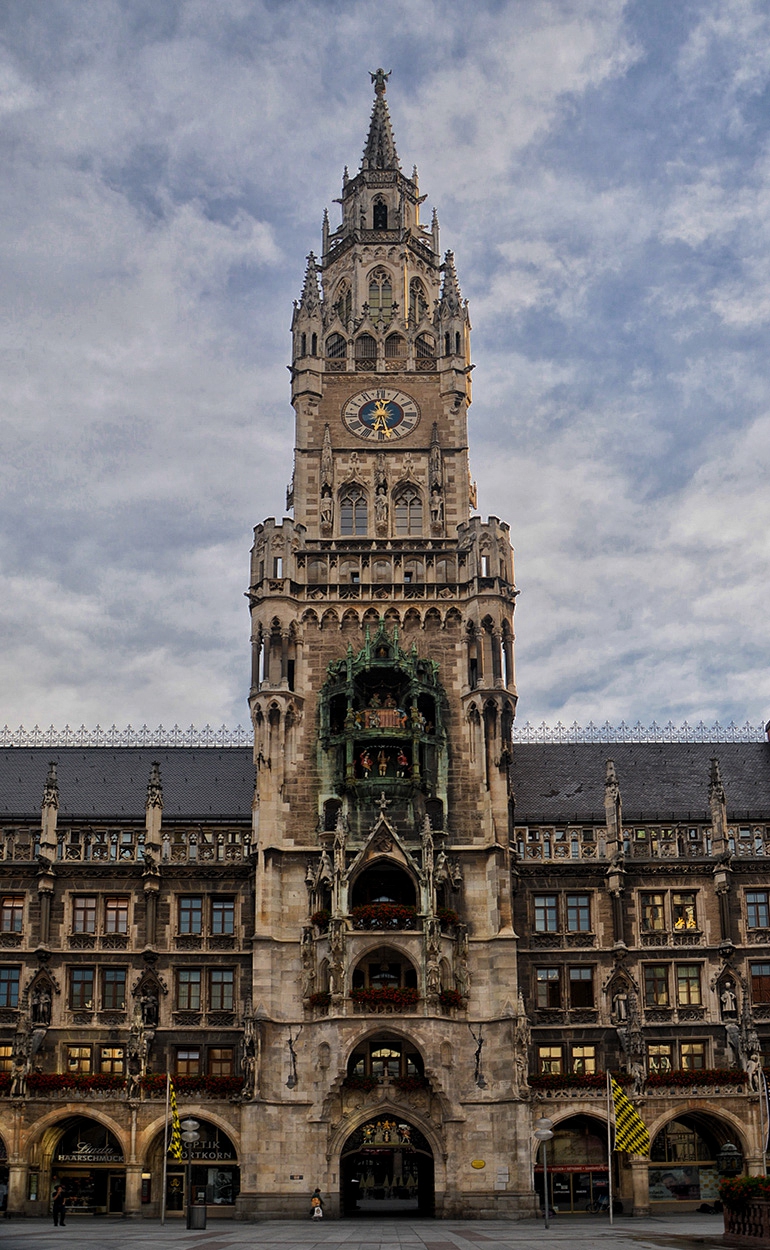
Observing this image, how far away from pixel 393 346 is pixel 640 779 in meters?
26.9

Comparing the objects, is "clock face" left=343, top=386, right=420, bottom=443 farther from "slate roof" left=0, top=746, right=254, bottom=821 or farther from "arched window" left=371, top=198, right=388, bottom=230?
"slate roof" left=0, top=746, right=254, bottom=821

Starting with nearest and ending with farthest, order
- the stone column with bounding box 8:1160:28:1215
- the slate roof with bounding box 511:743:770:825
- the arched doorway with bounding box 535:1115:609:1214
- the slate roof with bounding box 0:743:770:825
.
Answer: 1. the stone column with bounding box 8:1160:28:1215
2. the arched doorway with bounding box 535:1115:609:1214
3. the slate roof with bounding box 511:743:770:825
4. the slate roof with bounding box 0:743:770:825

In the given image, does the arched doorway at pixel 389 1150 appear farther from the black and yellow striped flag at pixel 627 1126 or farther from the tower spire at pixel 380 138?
the tower spire at pixel 380 138

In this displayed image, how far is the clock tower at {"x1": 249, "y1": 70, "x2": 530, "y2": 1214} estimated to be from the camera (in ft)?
191

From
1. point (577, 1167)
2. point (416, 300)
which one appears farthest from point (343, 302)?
point (577, 1167)

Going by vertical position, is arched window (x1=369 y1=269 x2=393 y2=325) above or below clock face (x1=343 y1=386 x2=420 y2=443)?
above

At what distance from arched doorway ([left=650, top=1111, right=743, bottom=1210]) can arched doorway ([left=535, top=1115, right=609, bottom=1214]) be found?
2261 mm

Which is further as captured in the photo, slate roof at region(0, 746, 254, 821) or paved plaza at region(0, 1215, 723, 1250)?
slate roof at region(0, 746, 254, 821)

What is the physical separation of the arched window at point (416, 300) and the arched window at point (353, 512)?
12.0 metres

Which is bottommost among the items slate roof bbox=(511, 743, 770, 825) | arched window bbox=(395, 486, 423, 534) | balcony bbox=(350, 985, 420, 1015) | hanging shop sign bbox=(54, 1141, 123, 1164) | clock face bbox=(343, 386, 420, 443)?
hanging shop sign bbox=(54, 1141, 123, 1164)

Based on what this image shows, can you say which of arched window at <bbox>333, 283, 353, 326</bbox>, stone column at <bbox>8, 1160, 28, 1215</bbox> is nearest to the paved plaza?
stone column at <bbox>8, 1160, 28, 1215</bbox>

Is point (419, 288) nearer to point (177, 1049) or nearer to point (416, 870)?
point (416, 870)

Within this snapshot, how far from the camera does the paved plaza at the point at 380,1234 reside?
38844mm

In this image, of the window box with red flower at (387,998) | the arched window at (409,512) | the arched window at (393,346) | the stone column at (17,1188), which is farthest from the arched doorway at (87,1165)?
the arched window at (393,346)
